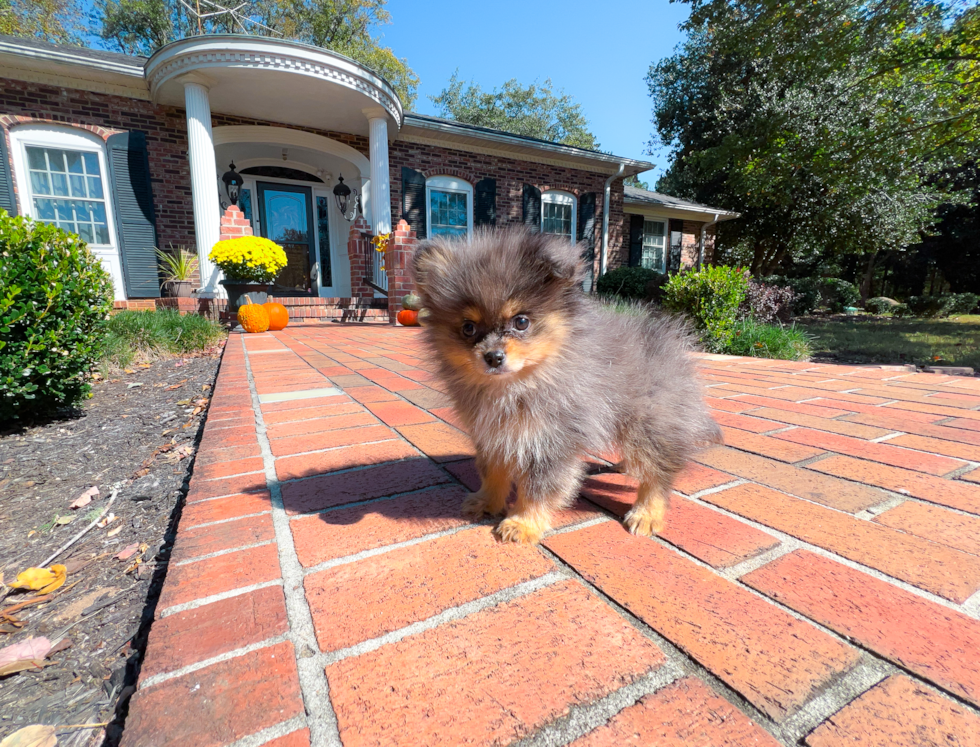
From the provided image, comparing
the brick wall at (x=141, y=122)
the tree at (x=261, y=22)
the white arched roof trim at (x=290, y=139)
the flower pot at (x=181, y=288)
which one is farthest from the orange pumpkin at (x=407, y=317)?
the tree at (x=261, y=22)

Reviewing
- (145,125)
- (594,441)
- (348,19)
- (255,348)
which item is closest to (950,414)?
(594,441)

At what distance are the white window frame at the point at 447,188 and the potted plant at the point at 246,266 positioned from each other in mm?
5447

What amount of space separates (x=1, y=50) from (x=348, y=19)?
22.5 metres

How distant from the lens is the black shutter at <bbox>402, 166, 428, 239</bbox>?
1334 cm

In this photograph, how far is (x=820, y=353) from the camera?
30.0 feet

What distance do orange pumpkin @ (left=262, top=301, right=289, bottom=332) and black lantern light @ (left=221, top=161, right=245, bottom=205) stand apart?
218 inches

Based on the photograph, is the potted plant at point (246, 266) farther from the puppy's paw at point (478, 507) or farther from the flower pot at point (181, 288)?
the puppy's paw at point (478, 507)

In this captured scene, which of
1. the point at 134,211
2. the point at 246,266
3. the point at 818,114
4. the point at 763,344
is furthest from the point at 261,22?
the point at 763,344

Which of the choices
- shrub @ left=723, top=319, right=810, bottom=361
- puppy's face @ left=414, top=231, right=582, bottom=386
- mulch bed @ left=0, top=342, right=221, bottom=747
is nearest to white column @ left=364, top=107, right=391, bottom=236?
mulch bed @ left=0, top=342, right=221, bottom=747

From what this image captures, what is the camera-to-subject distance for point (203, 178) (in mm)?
10000

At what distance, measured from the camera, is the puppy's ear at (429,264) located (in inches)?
77.2

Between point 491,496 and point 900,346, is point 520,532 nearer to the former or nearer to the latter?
point 491,496

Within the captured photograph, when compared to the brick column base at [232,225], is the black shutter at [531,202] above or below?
above

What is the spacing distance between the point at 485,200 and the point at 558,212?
3018 mm
